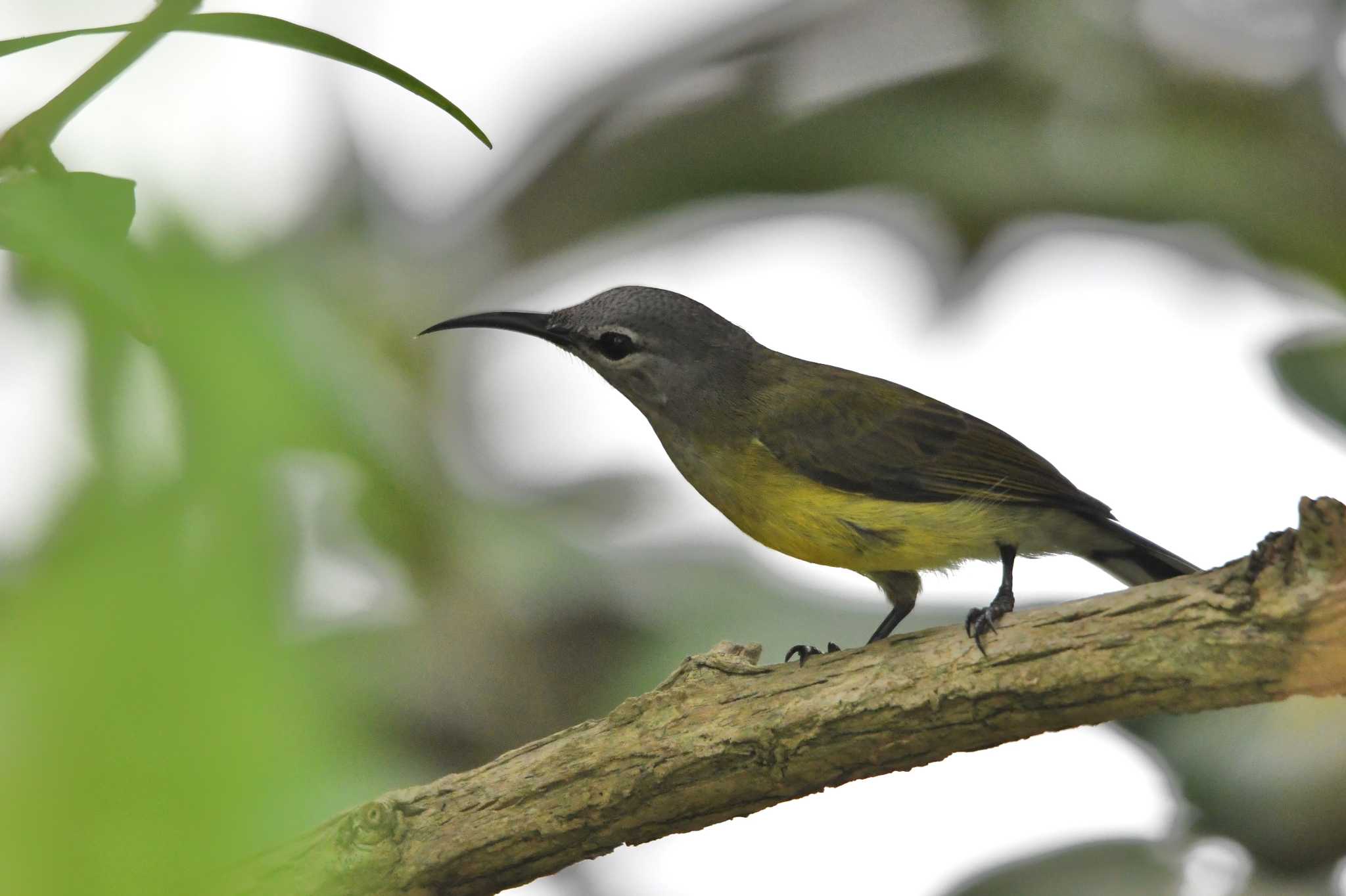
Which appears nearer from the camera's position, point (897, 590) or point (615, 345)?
point (897, 590)

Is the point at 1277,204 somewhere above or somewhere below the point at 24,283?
above

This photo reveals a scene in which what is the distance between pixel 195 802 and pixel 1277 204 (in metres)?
6.71

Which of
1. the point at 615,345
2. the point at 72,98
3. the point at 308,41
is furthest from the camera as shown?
the point at 615,345

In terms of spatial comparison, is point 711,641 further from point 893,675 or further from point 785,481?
point 893,675

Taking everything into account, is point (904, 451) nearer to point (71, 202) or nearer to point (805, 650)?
point (805, 650)

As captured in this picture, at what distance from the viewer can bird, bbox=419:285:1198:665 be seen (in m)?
4.58

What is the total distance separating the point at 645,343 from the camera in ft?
17.1

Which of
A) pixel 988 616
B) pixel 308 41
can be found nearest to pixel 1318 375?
pixel 988 616

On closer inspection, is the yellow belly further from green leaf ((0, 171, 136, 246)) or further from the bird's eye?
green leaf ((0, 171, 136, 246))

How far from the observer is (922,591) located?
5.18m

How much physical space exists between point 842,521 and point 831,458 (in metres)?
0.29

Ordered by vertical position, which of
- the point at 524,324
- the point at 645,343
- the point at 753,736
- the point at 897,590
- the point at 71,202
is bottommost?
the point at 71,202

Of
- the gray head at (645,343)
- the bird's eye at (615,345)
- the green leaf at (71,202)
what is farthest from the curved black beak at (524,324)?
the green leaf at (71,202)

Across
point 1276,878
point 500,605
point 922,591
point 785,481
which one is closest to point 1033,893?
point 1276,878
